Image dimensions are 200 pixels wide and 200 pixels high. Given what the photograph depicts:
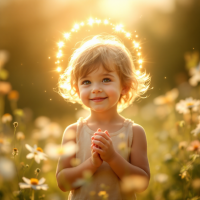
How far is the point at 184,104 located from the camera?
5.40 ft

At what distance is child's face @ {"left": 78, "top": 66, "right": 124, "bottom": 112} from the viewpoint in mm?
1331

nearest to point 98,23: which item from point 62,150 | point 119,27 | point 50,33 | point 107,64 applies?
point 119,27

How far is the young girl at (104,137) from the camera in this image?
4.12 feet

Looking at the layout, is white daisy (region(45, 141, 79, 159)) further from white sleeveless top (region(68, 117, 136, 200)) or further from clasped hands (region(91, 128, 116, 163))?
clasped hands (region(91, 128, 116, 163))

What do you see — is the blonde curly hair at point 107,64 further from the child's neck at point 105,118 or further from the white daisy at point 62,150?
the white daisy at point 62,150

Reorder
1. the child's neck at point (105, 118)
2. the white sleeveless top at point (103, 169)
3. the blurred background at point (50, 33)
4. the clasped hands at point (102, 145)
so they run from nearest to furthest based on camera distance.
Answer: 1. the clasped hands at point (102, 145)
2. the white sleeveless top at point (103, 169)
3. the child's neck at point (105, 118)
4. the blurred background at point (50, 33)

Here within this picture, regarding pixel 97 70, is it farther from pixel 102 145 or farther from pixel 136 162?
pixel 136 162

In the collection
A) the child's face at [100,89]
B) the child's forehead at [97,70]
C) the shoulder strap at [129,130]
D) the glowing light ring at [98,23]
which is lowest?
the shoulder strap at [129,130]

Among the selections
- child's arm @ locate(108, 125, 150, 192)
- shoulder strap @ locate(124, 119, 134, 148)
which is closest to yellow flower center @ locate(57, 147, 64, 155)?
child's arm @ locate(108, 125, 150, 192)

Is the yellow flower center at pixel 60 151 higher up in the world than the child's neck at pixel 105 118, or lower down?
lower down

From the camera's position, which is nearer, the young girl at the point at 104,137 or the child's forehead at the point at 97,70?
the young girl at the point at 104,137

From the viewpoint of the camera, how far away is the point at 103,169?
4.33 feet

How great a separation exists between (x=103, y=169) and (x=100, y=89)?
15.4 inches

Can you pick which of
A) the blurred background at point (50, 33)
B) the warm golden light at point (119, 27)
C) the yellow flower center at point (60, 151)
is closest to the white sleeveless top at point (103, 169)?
the yellow flower center at point (60, 151)
